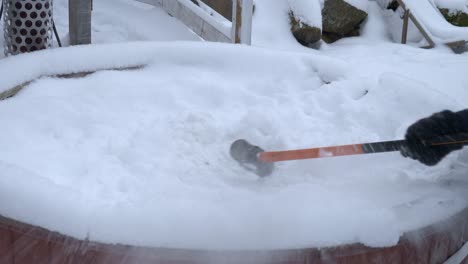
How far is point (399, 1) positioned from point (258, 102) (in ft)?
15.5

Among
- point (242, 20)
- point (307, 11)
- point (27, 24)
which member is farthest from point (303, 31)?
point (27, 24)

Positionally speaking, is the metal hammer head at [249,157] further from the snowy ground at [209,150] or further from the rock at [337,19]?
the rock at [337,19]

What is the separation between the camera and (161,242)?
39.4 inches

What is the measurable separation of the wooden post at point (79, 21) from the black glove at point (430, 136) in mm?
2273

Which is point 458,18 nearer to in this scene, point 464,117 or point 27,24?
point 27,24

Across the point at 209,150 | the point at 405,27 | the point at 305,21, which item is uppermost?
the point at 209,150

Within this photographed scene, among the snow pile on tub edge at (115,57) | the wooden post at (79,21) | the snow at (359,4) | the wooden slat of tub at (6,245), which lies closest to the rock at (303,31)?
the snow at (359,4)

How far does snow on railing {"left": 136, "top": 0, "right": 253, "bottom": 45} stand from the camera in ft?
12.6

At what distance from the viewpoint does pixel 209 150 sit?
1652mm

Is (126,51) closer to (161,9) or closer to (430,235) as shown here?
(430,235)

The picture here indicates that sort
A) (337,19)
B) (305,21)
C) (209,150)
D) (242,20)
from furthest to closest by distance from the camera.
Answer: (337,19) < (305,21) < (242,20) < (209,150)

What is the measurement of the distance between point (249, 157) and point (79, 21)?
6.57ft

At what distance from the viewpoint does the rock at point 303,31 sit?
5293 millimetres

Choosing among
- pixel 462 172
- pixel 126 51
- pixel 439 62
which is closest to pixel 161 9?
pixel 439 62
